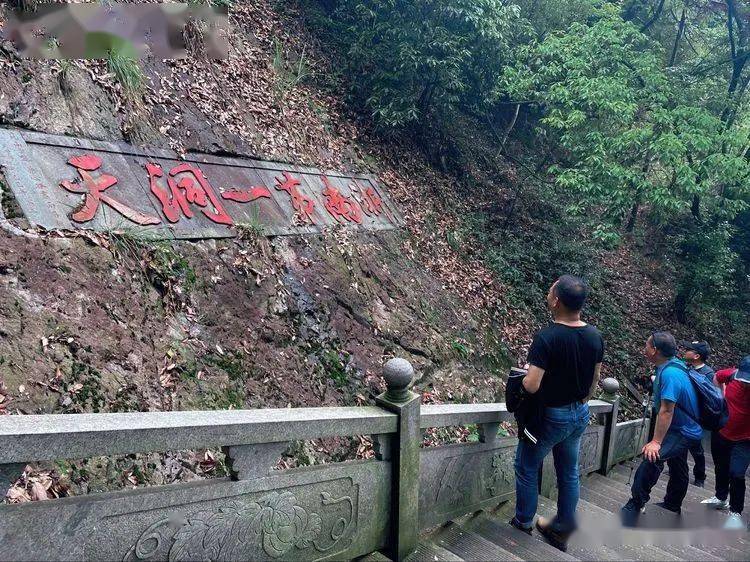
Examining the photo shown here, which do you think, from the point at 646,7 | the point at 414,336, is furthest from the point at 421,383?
the point at 646,7

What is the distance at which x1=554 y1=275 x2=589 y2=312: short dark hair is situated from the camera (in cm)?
303

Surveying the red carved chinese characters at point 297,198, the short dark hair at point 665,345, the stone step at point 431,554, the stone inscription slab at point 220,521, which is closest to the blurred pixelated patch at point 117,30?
the red carved chinese characters at point 297,198

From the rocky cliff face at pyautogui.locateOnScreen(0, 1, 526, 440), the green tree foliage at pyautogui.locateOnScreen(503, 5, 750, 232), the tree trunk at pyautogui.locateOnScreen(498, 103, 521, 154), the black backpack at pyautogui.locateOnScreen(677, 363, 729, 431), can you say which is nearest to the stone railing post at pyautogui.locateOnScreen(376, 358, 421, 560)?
the rocky cliff face at pyautogui.locateOnScreen(0, 1, 526, 440)

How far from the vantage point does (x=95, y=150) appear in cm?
470

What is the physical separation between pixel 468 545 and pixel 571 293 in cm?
171

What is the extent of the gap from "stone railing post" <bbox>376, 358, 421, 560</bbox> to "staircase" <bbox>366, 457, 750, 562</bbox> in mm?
148

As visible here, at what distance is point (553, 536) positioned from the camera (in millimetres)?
3395

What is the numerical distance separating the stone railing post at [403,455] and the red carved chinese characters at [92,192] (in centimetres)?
313

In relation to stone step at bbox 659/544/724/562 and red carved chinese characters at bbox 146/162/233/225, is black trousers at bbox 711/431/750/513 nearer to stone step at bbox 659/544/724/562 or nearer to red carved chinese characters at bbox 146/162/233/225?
stone step at bbox 659/544/724/562

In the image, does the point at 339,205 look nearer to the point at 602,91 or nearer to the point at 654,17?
the point at 602,91

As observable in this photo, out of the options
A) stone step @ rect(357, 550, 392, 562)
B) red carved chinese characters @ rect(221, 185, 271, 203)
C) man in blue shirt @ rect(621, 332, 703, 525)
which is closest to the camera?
stone step @ rect(357, 550, 392, 562)

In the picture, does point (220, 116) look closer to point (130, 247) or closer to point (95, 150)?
point (95, 150)

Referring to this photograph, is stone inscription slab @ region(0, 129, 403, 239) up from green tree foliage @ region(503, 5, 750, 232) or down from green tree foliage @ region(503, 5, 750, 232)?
down

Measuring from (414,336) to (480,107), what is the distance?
23.9 ft
